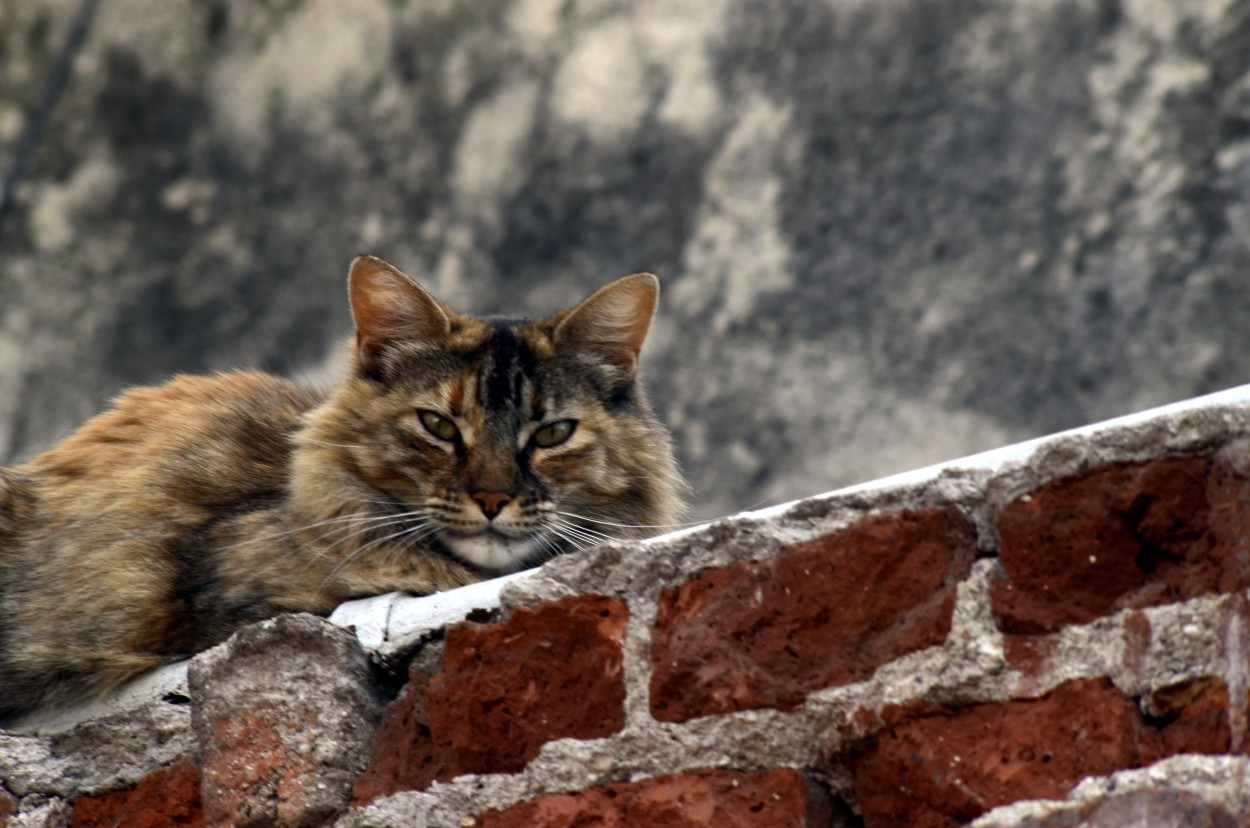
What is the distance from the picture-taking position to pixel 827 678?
1.80m

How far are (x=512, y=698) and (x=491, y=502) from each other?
3.32 ft

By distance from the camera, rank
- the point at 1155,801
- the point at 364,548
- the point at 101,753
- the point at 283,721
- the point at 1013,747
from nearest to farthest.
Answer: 1. the point at 1155,801
2. the point at 1013,747
3. the point at 283,721
4. the point at 101,753
5. the point at 364,548

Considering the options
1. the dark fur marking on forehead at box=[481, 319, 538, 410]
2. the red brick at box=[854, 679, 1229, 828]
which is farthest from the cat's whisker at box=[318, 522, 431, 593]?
the red brick at box=[854, 679, 1229, 828]

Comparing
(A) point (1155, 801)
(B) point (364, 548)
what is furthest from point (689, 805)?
(B) point (364, 548)

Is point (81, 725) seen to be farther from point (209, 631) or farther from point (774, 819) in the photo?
point (774, 819)

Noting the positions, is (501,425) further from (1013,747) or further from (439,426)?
(1013,747)

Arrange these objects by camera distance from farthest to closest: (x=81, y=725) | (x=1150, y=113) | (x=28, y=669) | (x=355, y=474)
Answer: (x=1150, y=113) < (x=355, y=474) < (x=28, y=669) < (x=81, y=725)

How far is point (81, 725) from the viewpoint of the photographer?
236 centimetres

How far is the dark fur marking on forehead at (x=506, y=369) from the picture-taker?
3229 millimetres

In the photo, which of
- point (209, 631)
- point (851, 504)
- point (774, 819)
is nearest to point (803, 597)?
point (851, 504)

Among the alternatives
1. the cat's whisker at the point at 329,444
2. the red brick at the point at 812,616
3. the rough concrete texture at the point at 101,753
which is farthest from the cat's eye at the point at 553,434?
the red brick at the point at 812,616

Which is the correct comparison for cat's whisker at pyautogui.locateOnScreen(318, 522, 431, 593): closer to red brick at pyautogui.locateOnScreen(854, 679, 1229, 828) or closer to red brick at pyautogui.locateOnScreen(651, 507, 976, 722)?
red brick at pyautogui.locateOnScreen(651, 507, 976, 722)

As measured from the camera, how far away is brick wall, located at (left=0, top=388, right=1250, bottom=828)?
5.29ft

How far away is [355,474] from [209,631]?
463mm
